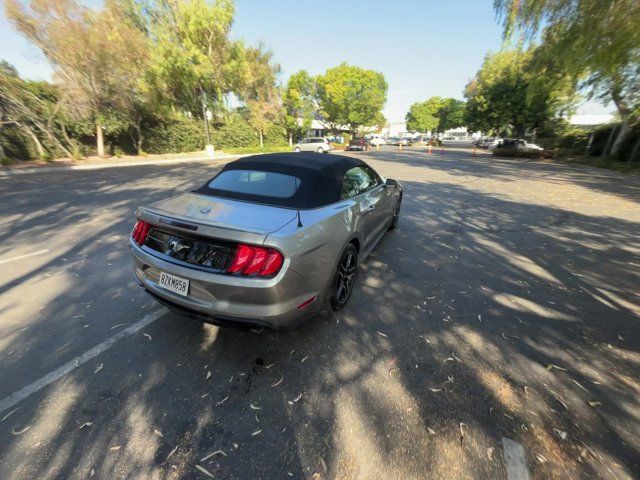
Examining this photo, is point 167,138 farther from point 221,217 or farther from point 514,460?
point 514,460

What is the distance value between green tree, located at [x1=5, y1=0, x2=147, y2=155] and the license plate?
65.2 feet

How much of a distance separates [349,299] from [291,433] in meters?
1.75

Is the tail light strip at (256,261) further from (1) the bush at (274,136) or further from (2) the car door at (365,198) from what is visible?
(1) the bush at (274,136)

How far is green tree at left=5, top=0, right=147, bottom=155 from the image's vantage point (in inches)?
597

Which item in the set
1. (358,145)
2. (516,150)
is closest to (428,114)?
(358,145)

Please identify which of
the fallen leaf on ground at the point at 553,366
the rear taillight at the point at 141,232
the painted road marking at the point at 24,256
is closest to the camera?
the fallen leaf on ground at the point at 553,366

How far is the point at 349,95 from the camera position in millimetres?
53469

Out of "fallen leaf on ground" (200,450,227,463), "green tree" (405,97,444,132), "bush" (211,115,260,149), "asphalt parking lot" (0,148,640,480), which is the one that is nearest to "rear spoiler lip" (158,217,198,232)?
"asphalt parking lot" (0,148,640,480)

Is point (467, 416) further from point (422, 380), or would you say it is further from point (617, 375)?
point (617, 375)

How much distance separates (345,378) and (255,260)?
1.21 m

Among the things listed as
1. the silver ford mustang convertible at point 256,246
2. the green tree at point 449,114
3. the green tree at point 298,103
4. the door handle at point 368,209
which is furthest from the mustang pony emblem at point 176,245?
the green tree at point 449,114

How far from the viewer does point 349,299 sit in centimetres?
358

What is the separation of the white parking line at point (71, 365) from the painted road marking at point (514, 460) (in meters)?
3.14

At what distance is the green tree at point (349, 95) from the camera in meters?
53.3
